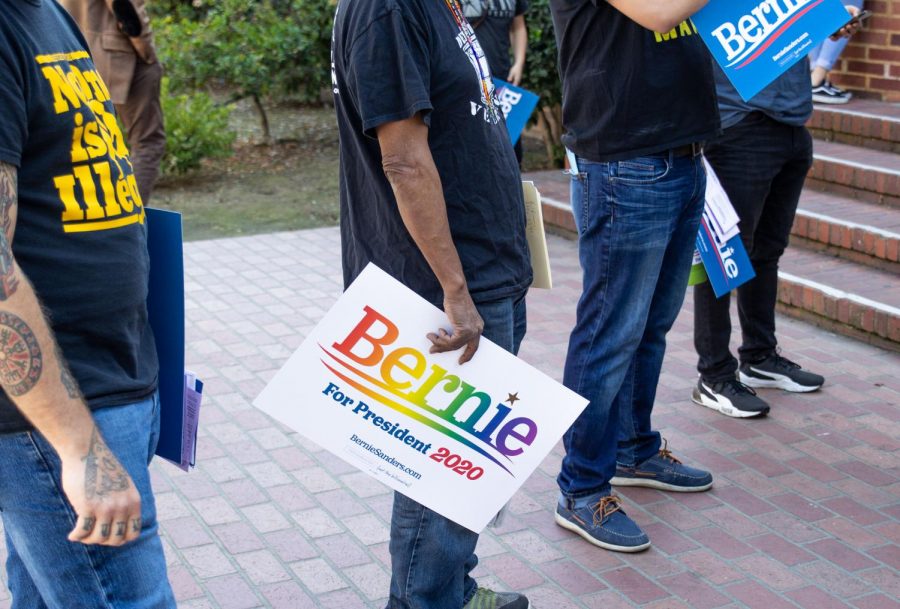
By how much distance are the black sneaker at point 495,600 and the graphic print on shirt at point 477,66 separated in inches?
51.7

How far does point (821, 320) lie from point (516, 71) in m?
2.75

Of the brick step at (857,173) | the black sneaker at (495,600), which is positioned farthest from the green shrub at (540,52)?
the black sneaker at (495,600)

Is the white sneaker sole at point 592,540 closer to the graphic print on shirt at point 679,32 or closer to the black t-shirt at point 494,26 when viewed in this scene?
the graphic print on shirt at point 679,32

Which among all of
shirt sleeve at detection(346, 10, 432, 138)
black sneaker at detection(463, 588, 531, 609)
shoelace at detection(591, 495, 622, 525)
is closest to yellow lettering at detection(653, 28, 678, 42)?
shirt sleeve at detection(346, 10, 432, 138)

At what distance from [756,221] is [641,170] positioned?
119 cm

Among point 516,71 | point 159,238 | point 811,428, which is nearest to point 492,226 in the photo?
point 159,238

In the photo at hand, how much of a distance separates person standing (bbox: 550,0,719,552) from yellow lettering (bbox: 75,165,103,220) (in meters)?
1.62

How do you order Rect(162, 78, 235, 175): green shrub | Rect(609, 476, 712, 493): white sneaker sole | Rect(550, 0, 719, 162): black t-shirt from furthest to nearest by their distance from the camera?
Rect(162, 78, 235, 175): green shrub → Rect(609, 476, 712, 493): white sneaker sole → Rect(550, 0, 719, 162): black t-shirt

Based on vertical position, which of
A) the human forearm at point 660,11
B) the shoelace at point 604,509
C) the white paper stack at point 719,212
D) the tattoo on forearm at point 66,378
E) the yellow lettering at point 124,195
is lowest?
the shoelace at point 604,509

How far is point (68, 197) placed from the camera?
6.31 ft

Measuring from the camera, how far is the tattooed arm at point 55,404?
173 centimetres

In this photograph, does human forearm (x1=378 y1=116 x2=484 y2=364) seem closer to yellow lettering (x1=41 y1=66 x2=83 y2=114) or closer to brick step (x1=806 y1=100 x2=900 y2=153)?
yellow lettering (x1=41 y1=66 x2=83 y2=114)

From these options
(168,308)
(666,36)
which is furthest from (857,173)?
(168,308)

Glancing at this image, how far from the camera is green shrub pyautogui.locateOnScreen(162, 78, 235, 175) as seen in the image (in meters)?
9.14
